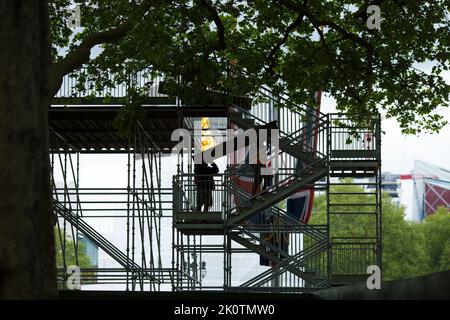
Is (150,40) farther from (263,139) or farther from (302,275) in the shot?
(302,275)

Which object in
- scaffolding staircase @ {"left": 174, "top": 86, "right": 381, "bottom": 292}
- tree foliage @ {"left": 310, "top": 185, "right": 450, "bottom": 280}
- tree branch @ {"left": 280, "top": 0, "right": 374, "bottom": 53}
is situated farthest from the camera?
tree foliage @ {"left": 310, "top": 185, "right": 450, "bottom": 280}

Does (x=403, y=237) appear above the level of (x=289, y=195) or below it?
below

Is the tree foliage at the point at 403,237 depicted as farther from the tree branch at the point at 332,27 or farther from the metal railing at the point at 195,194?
the tree branch at the point at 332,27

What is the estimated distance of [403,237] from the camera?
94500mm

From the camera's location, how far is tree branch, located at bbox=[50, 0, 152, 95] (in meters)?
20.5

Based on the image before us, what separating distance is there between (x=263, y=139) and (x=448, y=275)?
2147 cm

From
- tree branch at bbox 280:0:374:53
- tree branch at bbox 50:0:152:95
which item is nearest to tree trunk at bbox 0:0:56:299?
tree branch at bbox 50:0:152:95

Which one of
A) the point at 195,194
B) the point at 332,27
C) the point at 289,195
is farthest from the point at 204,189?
the point at 332,27

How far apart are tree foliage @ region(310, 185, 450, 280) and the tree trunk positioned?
80.0m

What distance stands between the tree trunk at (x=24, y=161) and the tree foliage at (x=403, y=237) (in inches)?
3149

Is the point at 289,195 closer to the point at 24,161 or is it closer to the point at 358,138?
the point at 358,138

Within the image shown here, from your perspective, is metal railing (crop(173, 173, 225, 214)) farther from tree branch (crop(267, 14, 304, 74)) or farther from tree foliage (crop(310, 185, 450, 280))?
tree foliage (crop(310, 185, 450, 280))

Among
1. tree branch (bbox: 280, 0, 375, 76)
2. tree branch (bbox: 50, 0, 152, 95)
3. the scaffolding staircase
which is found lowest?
the scaffolding staircase

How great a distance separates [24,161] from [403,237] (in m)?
86.0
